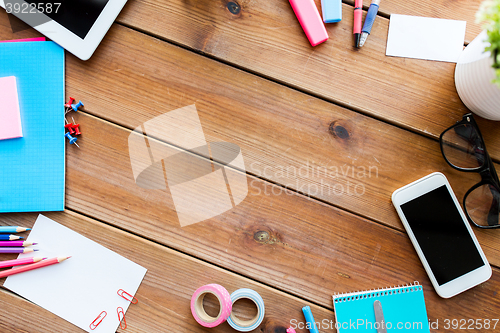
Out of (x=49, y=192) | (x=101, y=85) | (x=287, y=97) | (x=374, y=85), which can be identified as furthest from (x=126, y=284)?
(x=374, y=85)

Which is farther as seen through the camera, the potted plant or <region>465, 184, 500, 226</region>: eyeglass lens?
<region>465, 184, 500, 226</region>: eyeglass lens

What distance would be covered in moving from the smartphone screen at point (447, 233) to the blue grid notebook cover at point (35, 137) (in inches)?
33.3

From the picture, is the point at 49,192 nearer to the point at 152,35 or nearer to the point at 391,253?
the point at 152,35

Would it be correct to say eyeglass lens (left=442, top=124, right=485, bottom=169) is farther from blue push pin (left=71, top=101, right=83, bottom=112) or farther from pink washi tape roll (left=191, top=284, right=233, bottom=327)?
blue push pin (left=71, top=101, right=83, bottom=112)

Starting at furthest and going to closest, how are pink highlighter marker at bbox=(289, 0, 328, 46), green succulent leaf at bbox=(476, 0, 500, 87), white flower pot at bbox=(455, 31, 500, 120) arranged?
pink highlighter marker at bbox=(289, 0, 328, 46) < white flower pot at bbox=(455, 31, 500, 120) < green succulent leaf at bbox=(476, 0, 500, 87)

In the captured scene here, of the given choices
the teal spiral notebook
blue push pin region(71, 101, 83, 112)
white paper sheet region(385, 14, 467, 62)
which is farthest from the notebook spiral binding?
blue push pin region(71, 101, 83, 112)

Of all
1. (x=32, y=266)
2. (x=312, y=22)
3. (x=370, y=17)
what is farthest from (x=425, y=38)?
(x=32, y=266)

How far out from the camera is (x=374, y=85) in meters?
0.75

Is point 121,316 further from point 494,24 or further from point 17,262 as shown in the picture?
point 494,24

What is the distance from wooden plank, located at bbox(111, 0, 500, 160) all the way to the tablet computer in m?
0.05

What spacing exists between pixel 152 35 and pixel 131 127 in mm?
225

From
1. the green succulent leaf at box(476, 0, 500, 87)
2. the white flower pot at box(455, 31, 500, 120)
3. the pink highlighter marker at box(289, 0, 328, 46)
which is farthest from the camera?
the pink highlighter marker at box(289, 0, 328, 46)

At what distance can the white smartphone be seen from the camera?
743 millimetres

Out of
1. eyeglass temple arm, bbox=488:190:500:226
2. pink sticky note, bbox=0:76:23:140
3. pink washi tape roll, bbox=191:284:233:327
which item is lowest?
pink washi tape roll, bbox=191:284:233:327
